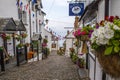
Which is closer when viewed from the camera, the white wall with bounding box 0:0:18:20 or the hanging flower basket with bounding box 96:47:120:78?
the hanging flower basket with bounding box 96:47:120:78

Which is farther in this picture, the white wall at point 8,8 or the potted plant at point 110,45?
the white wall at point 8,8

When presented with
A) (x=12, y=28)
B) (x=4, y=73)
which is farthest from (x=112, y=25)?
(x=12, y=28)

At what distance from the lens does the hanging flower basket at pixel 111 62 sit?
250 centimetres

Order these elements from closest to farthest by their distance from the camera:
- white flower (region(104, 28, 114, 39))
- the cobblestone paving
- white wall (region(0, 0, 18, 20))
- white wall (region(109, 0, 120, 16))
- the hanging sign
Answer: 1. white flower (region(104, 28, 114, 39))
2. white wall (region(109, 0, 120, 16))
3. the cobblestone paving
4. the hanging sign
5. white wall (region(0, 0, 18, 20))

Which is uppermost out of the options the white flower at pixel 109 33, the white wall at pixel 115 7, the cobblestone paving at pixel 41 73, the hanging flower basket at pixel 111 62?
the white wall at pixel 115 7

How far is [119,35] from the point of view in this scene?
8.11 feet

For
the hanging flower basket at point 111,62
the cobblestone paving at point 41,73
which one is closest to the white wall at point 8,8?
the cobblestone paving at point 41,73

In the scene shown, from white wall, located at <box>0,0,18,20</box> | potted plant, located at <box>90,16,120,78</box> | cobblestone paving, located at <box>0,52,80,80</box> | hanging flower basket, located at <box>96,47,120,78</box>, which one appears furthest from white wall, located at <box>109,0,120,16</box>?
white wall, located at <box>0,0,18,20</box>

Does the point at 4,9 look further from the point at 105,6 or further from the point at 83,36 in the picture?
the point at 105,6

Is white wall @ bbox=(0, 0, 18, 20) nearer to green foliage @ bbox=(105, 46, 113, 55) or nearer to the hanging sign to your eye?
the hanging sign

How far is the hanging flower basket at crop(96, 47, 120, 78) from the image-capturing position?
8.20ft

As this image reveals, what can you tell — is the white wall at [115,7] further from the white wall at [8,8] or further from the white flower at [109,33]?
the white wall at [8,8]

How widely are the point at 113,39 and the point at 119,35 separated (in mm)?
85

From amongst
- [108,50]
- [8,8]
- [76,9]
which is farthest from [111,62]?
[8,8]
